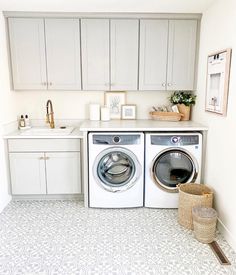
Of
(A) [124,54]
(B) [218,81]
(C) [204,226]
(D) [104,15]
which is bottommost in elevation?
(C) [204,226]

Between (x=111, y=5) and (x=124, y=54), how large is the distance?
58 centimetres

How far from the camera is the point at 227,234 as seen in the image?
231cm

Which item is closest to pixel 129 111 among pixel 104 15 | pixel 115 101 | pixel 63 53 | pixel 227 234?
pixel 115 101

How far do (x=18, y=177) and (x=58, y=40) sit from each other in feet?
5.69

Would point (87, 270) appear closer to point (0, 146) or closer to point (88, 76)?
point (0, 146)

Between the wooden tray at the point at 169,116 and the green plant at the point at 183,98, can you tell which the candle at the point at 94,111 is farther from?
the green plant at the point at 183,98

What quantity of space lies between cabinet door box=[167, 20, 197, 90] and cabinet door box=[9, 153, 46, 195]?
1887mm

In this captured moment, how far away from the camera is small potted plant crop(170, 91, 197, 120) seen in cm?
323

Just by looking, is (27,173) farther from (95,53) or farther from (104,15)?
(104,15)

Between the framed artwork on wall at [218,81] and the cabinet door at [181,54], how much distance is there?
41cm

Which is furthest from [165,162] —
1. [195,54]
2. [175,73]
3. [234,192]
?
[195,54]

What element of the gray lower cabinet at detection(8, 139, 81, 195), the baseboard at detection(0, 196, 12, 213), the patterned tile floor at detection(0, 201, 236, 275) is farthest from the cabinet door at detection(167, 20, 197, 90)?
the baseboard at detection(0, 196, 12, 213)

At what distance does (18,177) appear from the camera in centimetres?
298

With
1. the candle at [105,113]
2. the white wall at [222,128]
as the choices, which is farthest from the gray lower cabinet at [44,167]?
A: the white wall at [222,128]
